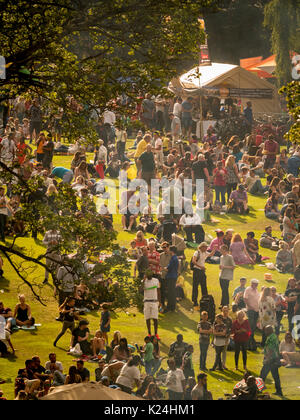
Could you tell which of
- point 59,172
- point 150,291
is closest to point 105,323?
point 150,291

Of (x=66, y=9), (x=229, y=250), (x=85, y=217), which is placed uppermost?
(x=66, y=9)

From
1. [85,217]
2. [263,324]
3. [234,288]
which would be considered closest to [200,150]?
[234,288]

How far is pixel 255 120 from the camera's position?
3803 centimetres

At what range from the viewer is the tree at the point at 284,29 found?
123ft

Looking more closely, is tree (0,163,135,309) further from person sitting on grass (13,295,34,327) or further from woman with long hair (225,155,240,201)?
woman with long hair (225,155,240,201)

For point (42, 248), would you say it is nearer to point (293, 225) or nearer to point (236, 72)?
point (293, 225)

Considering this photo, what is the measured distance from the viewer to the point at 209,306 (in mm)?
20859

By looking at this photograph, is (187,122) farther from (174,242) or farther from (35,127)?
(174,242)

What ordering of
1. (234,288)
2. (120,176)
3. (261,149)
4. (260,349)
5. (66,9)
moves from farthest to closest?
1. (261,149)
2. (120,176)
3. (234,288)
4. (260,349)
5. (66,9)

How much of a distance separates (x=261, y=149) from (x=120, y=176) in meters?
6.57

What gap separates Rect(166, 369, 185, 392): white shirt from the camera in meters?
17.7

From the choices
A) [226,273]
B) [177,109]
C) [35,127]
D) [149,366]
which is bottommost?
[149,366]

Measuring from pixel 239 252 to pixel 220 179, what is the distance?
436 cm

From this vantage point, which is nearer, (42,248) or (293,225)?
(42,248)
